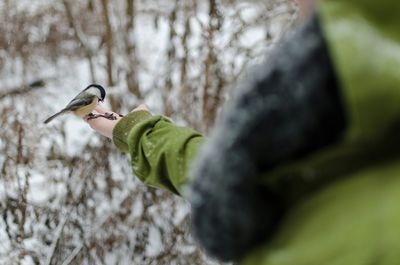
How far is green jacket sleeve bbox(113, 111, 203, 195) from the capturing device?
1022 millimetres

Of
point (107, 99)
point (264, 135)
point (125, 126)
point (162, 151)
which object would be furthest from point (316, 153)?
point (107, 99)

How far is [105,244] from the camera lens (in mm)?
2512

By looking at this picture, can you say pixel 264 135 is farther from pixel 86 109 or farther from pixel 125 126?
pixel 86 109

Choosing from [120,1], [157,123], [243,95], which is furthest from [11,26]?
[243,95]

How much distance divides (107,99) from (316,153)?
2.75m

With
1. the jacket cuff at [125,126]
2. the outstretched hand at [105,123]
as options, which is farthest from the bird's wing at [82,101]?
the jacket cuff at [125,126]

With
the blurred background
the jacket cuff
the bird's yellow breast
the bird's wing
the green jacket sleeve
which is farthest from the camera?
the blurred background

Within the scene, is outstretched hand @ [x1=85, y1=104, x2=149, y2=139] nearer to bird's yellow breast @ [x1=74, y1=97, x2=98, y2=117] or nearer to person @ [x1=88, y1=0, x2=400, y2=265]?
bird's yellow breast @ [x1=74, y1=97, x2=98, y2=117]

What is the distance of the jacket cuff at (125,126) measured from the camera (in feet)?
4.08

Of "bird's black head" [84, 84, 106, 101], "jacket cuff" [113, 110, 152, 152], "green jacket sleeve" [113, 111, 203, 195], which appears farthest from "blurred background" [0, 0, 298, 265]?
"green jacket sleeve" [113, 111, 203, 195]

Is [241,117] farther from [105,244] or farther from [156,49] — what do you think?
[156,49]

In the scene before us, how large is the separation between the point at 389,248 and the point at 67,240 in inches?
81.1

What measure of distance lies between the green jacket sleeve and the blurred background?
4.41ft

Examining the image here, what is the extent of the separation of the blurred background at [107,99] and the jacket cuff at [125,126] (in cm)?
121
